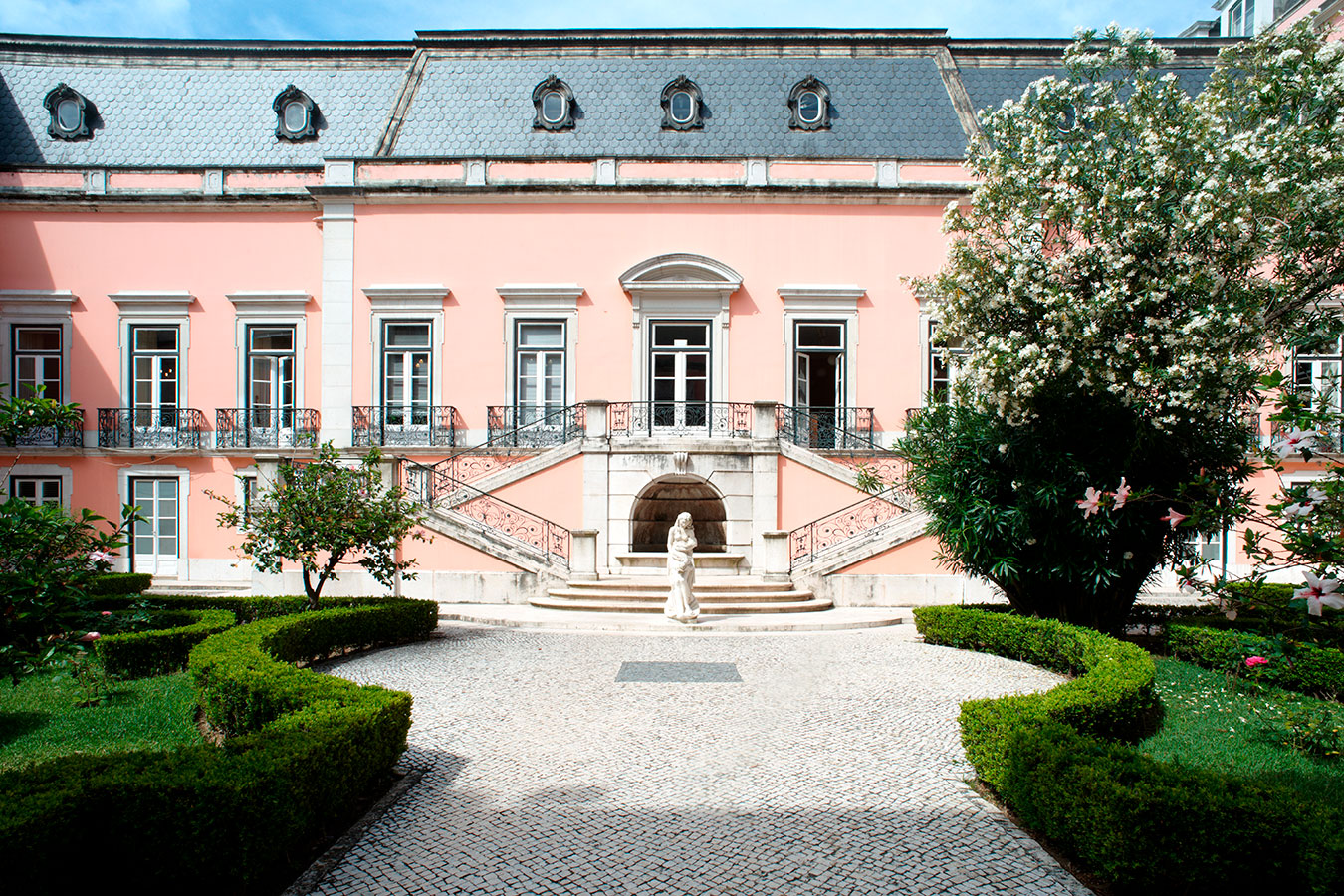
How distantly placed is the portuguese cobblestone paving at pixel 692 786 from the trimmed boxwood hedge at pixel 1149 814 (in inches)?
10.7

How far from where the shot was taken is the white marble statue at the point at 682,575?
12.9 meters

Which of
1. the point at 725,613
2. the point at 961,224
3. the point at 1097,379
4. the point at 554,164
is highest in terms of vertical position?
the point at 554,164

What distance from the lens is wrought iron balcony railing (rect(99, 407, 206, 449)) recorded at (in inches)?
792

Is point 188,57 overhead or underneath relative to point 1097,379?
→ overhead

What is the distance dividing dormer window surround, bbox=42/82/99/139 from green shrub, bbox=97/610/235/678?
1764cm

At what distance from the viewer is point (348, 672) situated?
9.48m

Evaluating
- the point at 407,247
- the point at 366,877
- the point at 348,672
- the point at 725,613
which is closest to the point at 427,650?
the point at 348,672

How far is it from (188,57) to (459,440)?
13011 millimetres

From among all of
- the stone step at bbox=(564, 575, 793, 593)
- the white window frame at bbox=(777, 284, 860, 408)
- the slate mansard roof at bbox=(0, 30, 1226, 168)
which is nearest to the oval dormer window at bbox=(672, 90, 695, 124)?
the slate mansard roof at bbox=(0, 30, 1226, 168)

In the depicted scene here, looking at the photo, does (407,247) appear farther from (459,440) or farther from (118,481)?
(118,481)

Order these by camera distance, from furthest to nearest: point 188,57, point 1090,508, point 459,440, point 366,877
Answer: point 188,57 < point 459,440 < point 1090,508 < point 366,877

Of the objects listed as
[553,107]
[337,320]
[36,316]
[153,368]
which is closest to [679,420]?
[337,320]

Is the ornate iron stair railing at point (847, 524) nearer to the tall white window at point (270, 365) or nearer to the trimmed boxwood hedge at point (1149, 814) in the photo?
the trimmed boxwood hedge at point (1149, 814)

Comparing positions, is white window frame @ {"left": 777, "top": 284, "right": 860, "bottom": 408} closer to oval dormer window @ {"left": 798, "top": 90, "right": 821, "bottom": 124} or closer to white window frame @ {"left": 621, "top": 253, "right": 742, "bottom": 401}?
white window frame @ {"left": 621, "top": 253, "right": 742, "bottom": 401}
